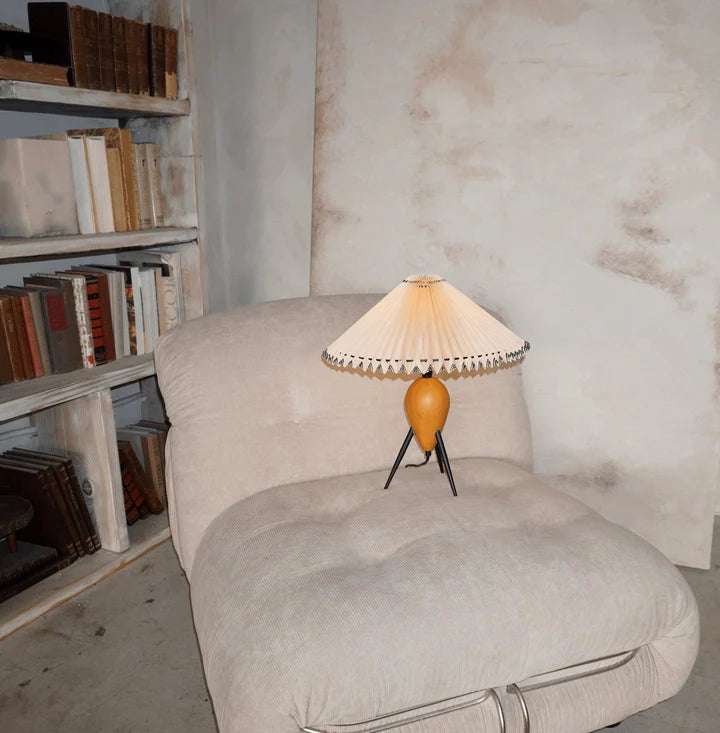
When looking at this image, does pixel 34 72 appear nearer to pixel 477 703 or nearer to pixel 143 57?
pixel 143 57

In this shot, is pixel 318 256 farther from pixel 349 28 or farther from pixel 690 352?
pixel 690 352

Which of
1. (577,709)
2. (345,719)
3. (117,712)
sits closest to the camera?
(345,719)

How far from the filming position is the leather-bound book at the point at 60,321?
72.1 inches

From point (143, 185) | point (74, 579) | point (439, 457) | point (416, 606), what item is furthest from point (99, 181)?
point (416, 606)

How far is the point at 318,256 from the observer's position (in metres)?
2.13

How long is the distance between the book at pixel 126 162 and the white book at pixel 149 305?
15 centimetres

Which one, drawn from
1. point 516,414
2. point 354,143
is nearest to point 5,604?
point 516,414

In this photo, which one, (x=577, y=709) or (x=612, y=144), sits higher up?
(x=612, y=144)

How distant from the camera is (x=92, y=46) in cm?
177

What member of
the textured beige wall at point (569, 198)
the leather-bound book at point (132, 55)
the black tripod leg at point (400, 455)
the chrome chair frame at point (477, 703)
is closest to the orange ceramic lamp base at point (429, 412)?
the black tripod leg at point (400, 455)

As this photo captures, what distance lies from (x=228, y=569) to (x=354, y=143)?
1.35m

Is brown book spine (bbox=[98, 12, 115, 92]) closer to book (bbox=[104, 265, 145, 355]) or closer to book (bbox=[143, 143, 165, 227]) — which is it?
book (bbox=[143, 143, 165, 227])

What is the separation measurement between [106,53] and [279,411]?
3.72ft

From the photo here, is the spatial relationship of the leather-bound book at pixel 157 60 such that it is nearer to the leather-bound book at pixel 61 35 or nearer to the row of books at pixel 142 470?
the leather-bound book at pixel 61 35
